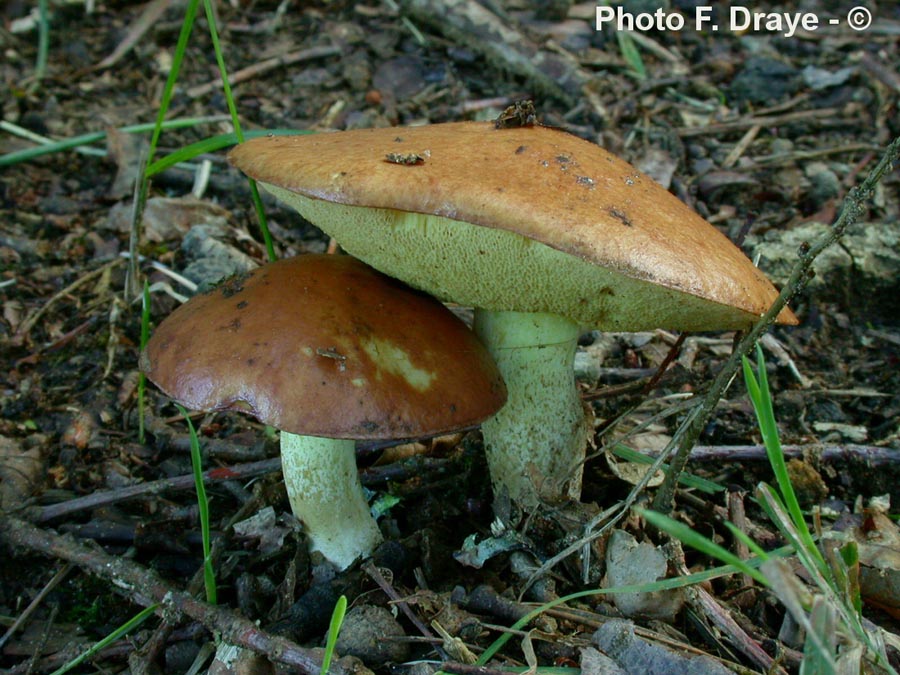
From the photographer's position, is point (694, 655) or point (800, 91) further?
point (800, 91)

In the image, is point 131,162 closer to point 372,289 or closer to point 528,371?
point 372,289

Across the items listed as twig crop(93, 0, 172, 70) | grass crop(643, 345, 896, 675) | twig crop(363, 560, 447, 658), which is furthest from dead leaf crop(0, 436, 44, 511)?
twig crop(93, 0, 172, 70)

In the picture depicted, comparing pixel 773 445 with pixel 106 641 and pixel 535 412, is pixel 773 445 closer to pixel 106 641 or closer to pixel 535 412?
pixel 535 412

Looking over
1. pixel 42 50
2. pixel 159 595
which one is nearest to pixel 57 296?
pixel 159 595

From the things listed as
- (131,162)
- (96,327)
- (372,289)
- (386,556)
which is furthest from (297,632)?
(131,162)

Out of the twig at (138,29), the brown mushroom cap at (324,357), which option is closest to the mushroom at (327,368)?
the brown mushroom cap at (324,357)

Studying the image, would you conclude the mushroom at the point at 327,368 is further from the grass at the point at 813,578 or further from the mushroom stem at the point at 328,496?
the grass at the point at 813,578
